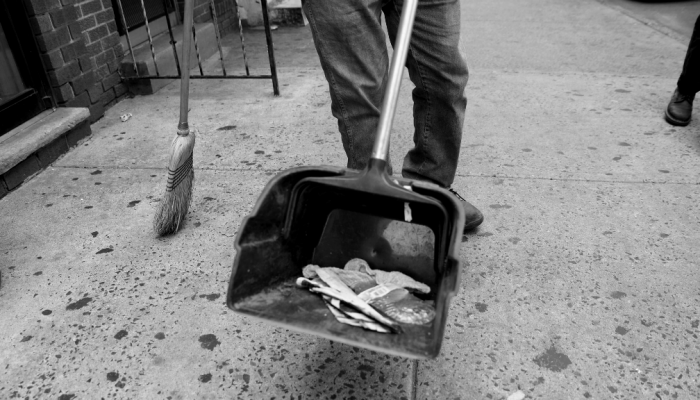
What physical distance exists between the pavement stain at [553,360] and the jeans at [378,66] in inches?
32.8

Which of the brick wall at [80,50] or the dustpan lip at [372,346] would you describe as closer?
the dustpan lip at [372,346]

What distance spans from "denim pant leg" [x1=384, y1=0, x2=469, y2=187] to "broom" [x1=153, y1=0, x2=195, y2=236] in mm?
865

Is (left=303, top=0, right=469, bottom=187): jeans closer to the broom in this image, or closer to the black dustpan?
the black dustpan

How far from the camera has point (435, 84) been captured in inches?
79.1

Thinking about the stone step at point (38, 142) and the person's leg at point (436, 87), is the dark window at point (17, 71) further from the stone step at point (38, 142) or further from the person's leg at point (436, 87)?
the person's leg at point (436, 87)

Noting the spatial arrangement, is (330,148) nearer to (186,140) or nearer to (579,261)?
(186,140)

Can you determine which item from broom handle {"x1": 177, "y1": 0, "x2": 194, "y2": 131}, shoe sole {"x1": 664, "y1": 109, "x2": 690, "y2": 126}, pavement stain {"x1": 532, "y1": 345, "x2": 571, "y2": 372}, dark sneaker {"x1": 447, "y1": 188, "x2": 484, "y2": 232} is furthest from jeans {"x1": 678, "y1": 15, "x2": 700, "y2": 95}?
broom handle {"x1": 177, "y1": 0, "x2": 194, "y2": 131}

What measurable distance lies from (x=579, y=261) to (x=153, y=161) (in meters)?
2.18

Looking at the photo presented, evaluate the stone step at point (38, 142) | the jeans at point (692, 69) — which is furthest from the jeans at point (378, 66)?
the jeans at point (692, 69)

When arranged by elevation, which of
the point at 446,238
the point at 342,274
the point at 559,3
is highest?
the point at 446,238

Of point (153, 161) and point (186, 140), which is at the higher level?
point (186, 140)

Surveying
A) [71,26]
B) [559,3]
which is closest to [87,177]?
[71,26]

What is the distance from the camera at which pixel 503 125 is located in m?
3.40

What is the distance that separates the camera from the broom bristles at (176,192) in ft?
7.38
